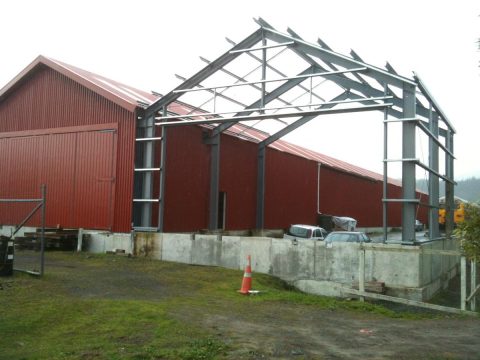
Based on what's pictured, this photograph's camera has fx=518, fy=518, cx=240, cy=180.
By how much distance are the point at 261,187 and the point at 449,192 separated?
993 centimetres

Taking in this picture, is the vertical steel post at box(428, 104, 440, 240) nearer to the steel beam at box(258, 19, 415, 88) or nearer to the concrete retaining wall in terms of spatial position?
the concrete retaining wall

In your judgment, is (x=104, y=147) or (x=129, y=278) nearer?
(x=129, y=278)

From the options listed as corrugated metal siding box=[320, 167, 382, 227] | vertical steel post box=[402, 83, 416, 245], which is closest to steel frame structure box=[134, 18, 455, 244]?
vertical steel post box=[402, 83, 416, 245]

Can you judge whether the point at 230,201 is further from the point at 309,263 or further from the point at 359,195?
the point at 359,195

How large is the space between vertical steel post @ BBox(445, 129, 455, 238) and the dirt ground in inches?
405

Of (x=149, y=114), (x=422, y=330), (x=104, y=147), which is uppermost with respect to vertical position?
(x=149, y=114)

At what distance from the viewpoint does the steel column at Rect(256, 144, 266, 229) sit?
2842 cm

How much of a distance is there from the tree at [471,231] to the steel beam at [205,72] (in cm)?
1367

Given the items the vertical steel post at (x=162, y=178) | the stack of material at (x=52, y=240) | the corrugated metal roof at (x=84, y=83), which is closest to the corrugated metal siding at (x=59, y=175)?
the stack of material at (x=52, y=240)

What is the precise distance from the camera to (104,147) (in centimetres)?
2150

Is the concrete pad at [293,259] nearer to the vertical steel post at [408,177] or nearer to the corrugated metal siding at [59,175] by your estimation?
the vertical steel post at [408,177]

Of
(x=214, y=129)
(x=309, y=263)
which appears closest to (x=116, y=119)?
(x=214, y=129)

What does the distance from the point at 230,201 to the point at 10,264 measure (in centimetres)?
1442

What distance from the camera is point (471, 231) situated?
706 centimetres
